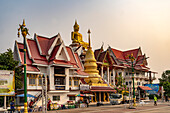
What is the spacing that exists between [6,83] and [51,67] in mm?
9949

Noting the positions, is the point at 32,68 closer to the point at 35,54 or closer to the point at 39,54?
the point at 35,54

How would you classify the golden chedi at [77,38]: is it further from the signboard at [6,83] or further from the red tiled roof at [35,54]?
the signboard at [6,83]

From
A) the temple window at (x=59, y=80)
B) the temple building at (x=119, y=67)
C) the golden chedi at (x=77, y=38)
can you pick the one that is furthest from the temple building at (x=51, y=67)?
the golden chedi at (x=77, y=38)

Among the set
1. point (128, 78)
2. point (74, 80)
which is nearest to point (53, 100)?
point (74, 80)

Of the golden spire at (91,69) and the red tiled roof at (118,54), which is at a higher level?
the red tiled roof at (118,54)

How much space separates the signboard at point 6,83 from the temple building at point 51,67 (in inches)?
240

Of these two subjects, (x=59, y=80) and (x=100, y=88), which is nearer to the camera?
(x=59, y=80)

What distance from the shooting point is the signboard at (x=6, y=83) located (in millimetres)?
21734

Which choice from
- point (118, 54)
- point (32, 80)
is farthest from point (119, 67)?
point (32, 80)

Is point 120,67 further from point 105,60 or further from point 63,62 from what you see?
point 63,62

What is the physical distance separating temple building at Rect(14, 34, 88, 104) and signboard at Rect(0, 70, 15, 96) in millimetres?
6095

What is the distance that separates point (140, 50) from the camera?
2635 inches

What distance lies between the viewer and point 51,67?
103ft

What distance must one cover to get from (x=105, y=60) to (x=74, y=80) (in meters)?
18.0
